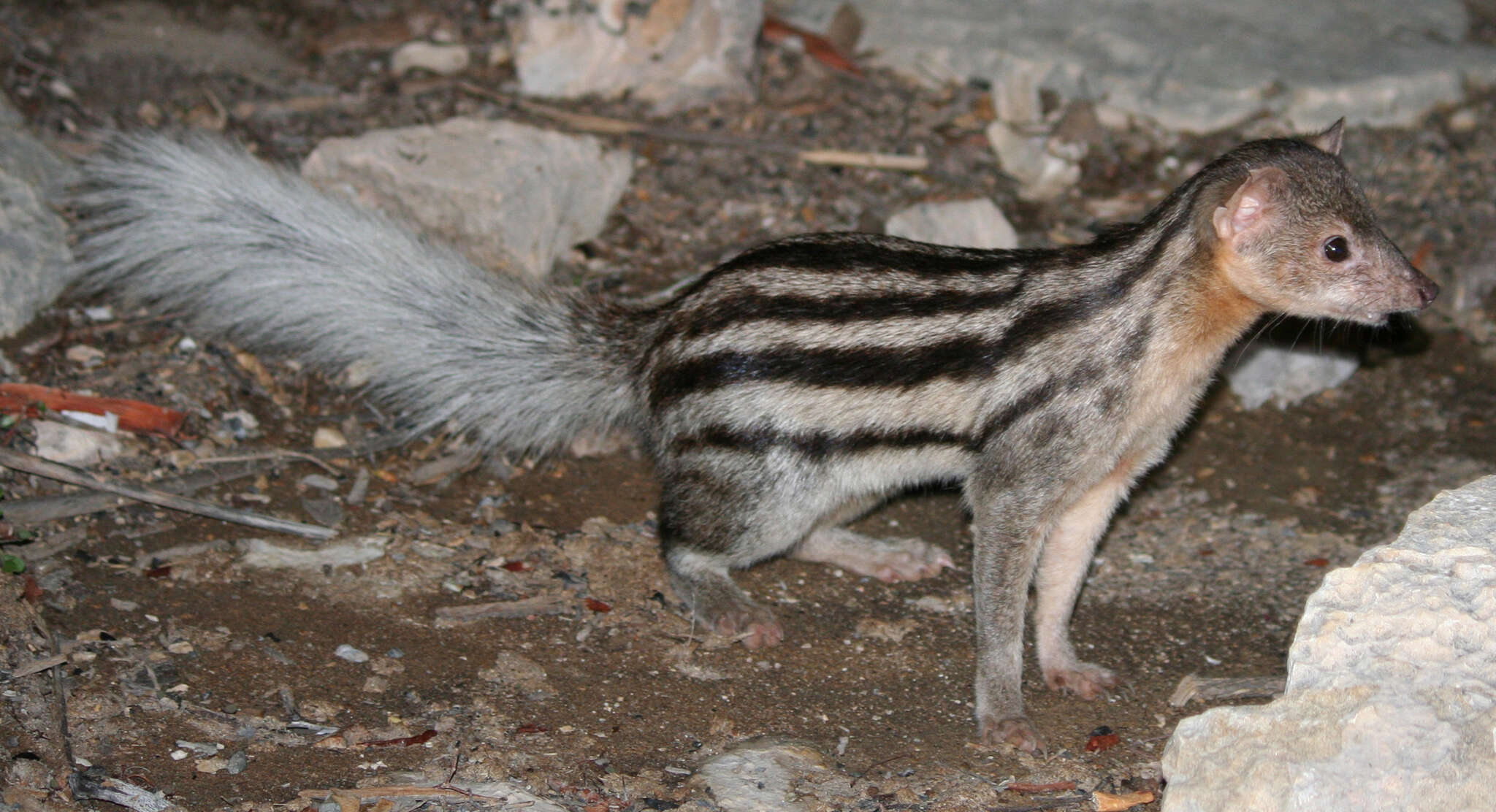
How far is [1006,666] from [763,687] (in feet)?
2.62

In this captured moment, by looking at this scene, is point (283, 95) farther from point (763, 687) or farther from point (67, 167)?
point (763, 687)

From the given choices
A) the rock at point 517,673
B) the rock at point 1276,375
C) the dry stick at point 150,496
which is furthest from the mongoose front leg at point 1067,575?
the dry stick at point 150,496

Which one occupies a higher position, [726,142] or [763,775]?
[726,142]

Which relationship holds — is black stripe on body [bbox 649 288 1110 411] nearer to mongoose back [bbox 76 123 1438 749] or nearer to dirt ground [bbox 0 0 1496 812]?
mongoose back [bbox 76 123 1438 749]

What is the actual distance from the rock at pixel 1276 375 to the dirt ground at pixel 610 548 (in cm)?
9

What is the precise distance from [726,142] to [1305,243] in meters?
3.73

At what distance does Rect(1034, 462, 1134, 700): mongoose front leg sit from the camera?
4.80 meters

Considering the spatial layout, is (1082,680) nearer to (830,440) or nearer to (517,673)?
(830,440)

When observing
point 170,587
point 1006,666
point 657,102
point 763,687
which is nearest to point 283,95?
point 657,102

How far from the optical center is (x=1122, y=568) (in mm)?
5473

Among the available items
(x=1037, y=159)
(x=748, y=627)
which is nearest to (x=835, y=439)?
(x=748, y=627)

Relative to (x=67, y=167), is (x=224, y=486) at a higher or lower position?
lower

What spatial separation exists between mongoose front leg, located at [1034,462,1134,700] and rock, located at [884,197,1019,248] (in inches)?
83.5

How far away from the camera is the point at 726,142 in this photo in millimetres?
7430
